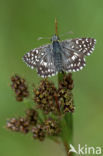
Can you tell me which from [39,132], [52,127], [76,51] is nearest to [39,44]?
[76,51]

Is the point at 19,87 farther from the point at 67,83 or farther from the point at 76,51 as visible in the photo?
the point at 76,51

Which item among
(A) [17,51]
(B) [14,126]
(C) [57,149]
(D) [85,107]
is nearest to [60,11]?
(A) [17,51]

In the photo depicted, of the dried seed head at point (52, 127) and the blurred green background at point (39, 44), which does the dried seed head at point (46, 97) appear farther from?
the blurred green background at point (39, 44)

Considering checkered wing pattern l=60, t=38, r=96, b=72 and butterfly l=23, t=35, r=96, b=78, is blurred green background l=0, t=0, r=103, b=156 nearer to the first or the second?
butterfly l=23, t=35, r=96, b=78

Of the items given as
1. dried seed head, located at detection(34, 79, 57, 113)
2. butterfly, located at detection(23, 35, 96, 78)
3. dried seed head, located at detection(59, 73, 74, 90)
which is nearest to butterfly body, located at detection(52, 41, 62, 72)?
butterfly, located at detection(23, 35, 96, 78)

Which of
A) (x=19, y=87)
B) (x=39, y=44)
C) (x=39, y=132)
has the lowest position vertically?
(x=39, y=132)

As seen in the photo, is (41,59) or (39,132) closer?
(39,132)
